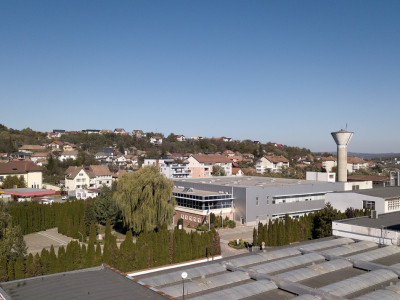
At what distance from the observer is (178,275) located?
49.8ft

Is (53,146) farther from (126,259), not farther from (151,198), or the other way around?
(126,259)

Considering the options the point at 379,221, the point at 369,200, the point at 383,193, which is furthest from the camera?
the point at 383,193

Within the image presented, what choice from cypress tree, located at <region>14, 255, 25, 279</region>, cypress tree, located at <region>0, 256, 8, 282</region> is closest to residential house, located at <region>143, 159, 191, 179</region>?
cypress tree, located at <region>14, 255, 25, 279</region>

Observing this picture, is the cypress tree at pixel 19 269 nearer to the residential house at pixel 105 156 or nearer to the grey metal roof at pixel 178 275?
the grey metal roof at pixel 178 275

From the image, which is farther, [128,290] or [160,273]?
[160,273]

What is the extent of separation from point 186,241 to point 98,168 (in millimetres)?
56444

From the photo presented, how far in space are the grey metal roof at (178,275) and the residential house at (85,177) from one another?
53.5 meters

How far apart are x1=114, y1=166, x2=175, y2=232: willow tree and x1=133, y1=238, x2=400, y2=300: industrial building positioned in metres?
15.0

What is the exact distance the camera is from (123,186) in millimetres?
33344

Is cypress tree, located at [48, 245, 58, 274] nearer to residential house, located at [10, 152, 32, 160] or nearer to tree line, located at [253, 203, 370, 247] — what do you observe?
tree line, located at [253, 203, 370, 247]

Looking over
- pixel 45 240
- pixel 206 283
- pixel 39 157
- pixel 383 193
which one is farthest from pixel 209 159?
pixel 206 283

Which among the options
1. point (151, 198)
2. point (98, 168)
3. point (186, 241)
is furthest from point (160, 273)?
point (98, 168)

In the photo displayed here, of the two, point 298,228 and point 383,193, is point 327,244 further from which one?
point 383,193

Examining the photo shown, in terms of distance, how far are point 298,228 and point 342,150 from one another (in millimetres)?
25629
